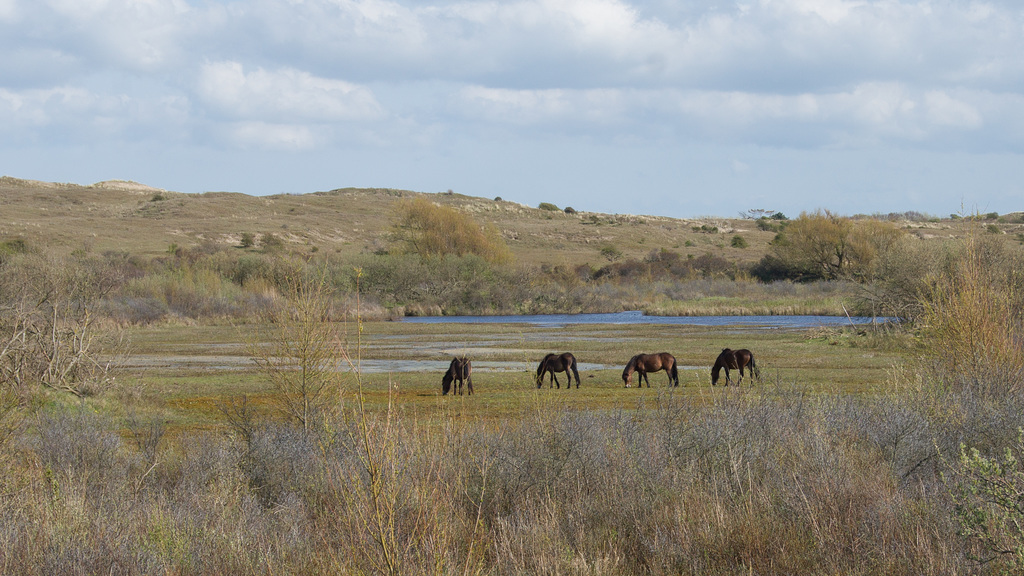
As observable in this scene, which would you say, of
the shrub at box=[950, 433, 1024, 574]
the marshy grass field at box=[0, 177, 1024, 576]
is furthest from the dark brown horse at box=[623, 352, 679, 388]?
the shrub at box=[950, 433, 1024, 574]

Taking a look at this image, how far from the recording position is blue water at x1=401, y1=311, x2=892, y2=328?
52.1 metres

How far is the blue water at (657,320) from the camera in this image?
5206 cm

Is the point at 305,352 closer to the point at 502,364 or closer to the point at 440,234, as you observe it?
the point at 502,364

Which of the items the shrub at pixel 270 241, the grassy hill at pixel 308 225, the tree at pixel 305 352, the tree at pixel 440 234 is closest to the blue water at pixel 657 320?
the tree at pixel 440 234

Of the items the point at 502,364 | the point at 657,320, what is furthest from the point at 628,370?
the point at 657,320

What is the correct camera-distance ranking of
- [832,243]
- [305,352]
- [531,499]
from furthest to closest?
[832,243], [305,352], [531,499]

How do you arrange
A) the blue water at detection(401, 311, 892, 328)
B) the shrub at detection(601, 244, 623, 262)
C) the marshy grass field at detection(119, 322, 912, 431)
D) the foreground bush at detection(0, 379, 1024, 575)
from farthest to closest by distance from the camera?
1. the shrub at detection(601, 244, 623, 262)
2. the blue water at detection(401, 311, 892, 328)
3. the marshy grass field at detection(119, 322, 912, 431)
4. the foreground bush at detection(0, 379, 1024, 575)

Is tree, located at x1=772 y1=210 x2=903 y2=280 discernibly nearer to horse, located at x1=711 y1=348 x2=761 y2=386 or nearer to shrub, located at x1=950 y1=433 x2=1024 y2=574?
horse, located at x1=711 y1=348 x2=761 y2=386

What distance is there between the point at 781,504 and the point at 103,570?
6011 mm

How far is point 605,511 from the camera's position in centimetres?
890

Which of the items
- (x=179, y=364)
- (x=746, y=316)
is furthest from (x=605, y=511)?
(x=746, y=316)

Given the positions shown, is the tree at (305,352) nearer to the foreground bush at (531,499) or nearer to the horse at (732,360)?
the foreground bush at (531,499)

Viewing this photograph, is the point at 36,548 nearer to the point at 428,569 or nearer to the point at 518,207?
the point at 428,569

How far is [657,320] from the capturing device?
190 ft
